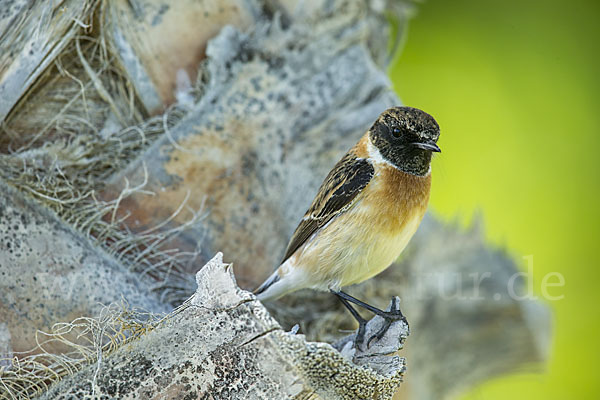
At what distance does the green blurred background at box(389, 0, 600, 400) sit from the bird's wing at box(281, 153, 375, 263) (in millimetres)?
2948

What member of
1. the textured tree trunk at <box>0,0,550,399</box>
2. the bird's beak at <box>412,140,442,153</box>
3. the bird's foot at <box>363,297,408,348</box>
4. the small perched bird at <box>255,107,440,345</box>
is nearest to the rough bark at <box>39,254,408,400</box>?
the textured tree trunk at <box>0,0,550,399</box>

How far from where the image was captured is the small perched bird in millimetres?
2256

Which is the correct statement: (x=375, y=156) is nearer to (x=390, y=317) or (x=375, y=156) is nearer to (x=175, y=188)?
(x=390, y=317)

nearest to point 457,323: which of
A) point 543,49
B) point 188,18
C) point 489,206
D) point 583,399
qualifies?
point 489,206

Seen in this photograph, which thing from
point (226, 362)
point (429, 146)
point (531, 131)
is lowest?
point (531, 131)

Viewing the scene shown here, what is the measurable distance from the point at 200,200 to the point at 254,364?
3.11 feet

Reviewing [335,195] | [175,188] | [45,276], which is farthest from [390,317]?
[45,276]

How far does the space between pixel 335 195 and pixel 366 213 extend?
129 mm

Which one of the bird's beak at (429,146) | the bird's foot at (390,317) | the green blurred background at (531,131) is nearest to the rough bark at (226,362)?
the bird's foot at (390,317)

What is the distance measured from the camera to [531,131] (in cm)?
550

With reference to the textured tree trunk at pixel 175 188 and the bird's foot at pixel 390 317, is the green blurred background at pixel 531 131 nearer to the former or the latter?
the textured tree trunk at pixel 175 188

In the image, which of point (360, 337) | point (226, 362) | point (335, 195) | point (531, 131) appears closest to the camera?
point (226, 362)

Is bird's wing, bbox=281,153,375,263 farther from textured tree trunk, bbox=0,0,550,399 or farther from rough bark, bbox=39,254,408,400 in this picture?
rough bark, bbox=39,254,408,400

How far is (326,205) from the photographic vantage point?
2.35 metres
